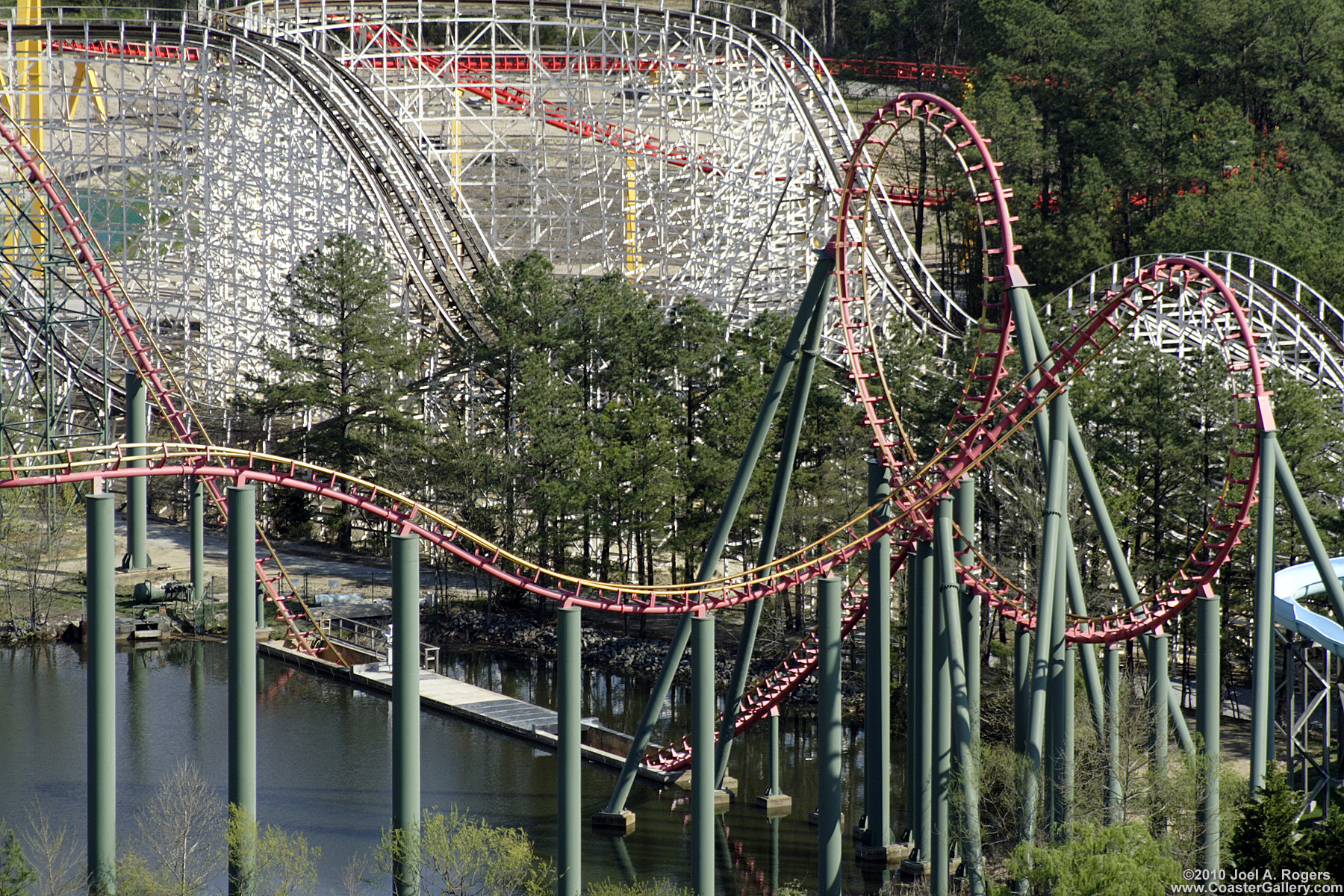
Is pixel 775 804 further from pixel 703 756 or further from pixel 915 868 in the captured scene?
pixel 703 756

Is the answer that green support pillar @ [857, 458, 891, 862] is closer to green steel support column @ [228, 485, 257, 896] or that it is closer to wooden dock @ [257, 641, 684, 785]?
wooden dock @ [257, 641, 684, 785]

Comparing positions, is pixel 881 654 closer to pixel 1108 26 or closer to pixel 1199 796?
pixel 1199 796

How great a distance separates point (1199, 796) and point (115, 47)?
3503cm

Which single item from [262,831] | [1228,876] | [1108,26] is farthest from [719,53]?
[1228,876]

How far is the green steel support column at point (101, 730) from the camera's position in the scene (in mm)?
11516

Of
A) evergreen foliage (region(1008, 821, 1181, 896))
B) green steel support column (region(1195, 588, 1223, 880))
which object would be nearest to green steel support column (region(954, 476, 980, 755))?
green steel support column (region(1195, 588, 1223, 880))

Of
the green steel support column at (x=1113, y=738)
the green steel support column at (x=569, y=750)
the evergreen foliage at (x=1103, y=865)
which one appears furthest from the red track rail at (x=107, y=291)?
the evergreen foliage at (x=1103, y=865)

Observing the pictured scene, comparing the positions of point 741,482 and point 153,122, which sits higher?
point 153,122

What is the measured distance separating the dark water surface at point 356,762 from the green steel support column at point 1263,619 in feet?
11.9

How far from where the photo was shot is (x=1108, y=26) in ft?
128

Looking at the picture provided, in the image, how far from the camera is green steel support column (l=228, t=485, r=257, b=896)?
11.7 metres

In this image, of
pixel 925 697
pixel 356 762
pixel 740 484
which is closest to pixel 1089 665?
pixel 925 697

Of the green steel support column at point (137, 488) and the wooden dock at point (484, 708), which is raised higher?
the green steel support column at point (137, 488)

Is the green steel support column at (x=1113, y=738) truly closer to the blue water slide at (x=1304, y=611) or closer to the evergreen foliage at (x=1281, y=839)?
the evergreen foliage at (x=1281, y=839)
